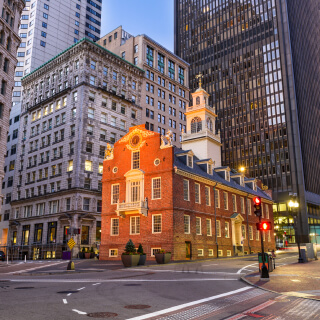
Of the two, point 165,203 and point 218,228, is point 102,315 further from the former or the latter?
point 218,228

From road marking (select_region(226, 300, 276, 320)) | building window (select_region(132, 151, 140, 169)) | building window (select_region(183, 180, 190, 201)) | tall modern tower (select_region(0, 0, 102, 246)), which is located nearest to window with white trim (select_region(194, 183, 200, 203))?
building window (select_region(183, 180, 190, 201))

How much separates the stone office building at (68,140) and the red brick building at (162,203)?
15831 mm

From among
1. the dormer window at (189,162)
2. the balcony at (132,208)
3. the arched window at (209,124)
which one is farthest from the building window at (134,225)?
the arched window at (209,124)

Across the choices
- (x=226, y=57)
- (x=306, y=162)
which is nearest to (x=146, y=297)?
(x=306, y=162)

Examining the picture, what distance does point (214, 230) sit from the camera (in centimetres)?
4525

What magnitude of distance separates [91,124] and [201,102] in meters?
21.0

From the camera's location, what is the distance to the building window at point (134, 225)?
40.8 metres

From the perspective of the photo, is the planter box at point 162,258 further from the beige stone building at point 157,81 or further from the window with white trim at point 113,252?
the beige stone building at point 157,81

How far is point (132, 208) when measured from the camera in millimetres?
40094

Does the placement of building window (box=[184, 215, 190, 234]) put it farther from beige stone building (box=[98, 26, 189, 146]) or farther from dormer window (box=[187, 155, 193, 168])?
beige stone building (box=[98, 26, 189, 146])

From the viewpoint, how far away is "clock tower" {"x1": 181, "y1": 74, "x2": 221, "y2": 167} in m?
53.2

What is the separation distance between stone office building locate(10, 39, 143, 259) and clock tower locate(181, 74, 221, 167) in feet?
59.0

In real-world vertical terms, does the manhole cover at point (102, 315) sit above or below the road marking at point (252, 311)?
above

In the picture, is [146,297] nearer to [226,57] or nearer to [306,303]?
[306,303]
